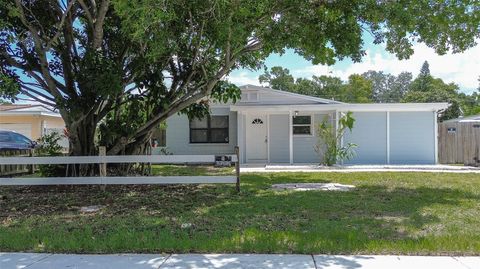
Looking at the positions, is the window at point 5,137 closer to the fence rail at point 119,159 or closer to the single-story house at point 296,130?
the single-story house at point 296,130

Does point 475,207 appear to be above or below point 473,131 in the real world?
below

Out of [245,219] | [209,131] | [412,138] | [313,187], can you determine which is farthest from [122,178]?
[412,138]

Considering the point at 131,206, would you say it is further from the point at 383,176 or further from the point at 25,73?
the point at 383,176

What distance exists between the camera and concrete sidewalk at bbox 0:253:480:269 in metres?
5.11

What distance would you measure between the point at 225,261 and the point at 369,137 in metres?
14.8

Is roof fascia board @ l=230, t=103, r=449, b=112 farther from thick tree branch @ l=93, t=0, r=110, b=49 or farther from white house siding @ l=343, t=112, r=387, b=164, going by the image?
thick tree branch @ l=93, t=0, r=110, b=49

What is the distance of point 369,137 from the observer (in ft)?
61.7

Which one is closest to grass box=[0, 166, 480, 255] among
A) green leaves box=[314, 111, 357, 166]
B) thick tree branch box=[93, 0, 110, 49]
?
thick tree branch box=[93, 0, 110, 49]

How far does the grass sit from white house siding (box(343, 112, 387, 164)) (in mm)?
6905

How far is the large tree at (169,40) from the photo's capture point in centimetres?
869

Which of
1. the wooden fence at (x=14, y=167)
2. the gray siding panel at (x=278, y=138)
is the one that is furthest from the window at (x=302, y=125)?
the wooden fence at (x=14, y=167)

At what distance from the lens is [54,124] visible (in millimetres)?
27234

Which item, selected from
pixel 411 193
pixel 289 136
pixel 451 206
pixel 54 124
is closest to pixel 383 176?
pixel 411 193

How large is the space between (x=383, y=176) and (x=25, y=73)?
1091 centimetres
